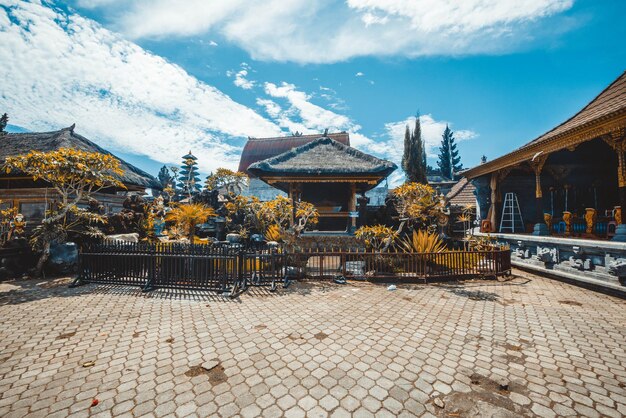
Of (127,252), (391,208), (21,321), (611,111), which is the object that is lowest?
(21,321)

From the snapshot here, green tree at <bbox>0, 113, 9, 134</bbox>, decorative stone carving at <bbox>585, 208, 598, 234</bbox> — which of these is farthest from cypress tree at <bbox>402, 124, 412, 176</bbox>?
green tree at <bbox>0, 113, 9, 134</bbox>

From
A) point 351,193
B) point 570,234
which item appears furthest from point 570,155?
point 351,193

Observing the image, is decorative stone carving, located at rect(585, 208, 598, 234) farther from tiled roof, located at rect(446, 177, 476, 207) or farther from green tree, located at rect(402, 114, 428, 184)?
green tree, located at rect(402, 114, 428, 184)

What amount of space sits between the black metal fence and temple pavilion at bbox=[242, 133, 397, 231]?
352 centimetres

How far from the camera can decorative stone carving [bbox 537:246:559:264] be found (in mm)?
8535

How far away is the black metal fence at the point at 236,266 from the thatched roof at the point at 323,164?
3894 mm

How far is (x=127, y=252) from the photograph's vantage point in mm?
7320

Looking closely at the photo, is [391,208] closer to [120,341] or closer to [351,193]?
[351,193]

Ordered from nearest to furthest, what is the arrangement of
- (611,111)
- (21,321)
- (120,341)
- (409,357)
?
(409,357) → (120,341) → (21,321) → (611,111)

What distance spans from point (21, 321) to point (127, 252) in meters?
2.68

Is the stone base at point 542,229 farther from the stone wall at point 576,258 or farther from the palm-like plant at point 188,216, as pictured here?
the palm-like plant at point 188,216

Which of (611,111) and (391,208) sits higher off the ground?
(611,111)

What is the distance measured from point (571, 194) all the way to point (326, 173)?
12.2m

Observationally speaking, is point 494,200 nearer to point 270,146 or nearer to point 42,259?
point 42,259
